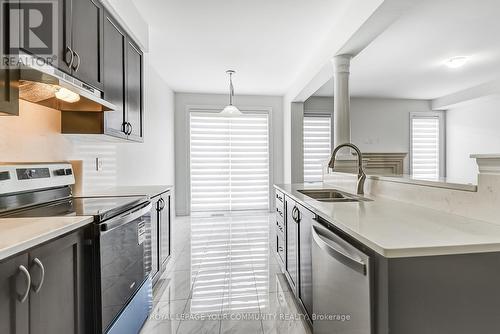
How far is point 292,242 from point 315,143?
4.27m

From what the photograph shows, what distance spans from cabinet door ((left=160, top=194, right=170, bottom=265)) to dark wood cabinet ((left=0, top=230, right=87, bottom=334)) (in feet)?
4.04

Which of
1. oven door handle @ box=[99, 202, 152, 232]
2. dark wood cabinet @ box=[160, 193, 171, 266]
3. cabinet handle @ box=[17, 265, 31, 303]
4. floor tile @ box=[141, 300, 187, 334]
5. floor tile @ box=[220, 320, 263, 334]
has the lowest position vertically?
floor tile @ box=[220, 320, 263, 334]

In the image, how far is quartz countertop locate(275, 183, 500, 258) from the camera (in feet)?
2.84

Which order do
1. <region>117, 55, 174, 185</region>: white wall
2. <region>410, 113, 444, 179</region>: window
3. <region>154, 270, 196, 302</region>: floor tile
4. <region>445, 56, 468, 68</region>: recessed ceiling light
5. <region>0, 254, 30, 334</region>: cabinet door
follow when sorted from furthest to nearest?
1. <region>410, 113, 444, 179</region>: window
2. <region>445, 56, 468, 68</region>: recessed ceiling light
3. <region>117, 55, 174, 185</region>: white wall
4. <region>154, 270, 196, 302</region>: floor tile
5. <region>0, 254, 30, 334</region>: cabinet door

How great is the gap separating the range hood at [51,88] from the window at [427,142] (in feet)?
21.7

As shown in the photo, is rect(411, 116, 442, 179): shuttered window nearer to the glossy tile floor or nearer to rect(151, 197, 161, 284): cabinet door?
the glossy tile floor

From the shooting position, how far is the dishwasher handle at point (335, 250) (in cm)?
104

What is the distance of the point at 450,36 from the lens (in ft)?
10.5

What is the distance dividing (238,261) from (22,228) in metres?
2.34

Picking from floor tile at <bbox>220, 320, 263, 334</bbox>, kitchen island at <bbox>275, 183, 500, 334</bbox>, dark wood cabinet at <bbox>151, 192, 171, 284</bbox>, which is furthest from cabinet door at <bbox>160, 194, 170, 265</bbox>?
kitchen island at <bbox>275, 183, 500, 334</bbox>

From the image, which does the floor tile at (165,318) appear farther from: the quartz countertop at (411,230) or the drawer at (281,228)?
the quartz countertop at (411,230)

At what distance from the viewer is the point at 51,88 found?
150 cm

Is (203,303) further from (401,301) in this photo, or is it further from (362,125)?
(362,125)

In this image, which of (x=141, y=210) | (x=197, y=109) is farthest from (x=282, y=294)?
(x=197, y=109)
